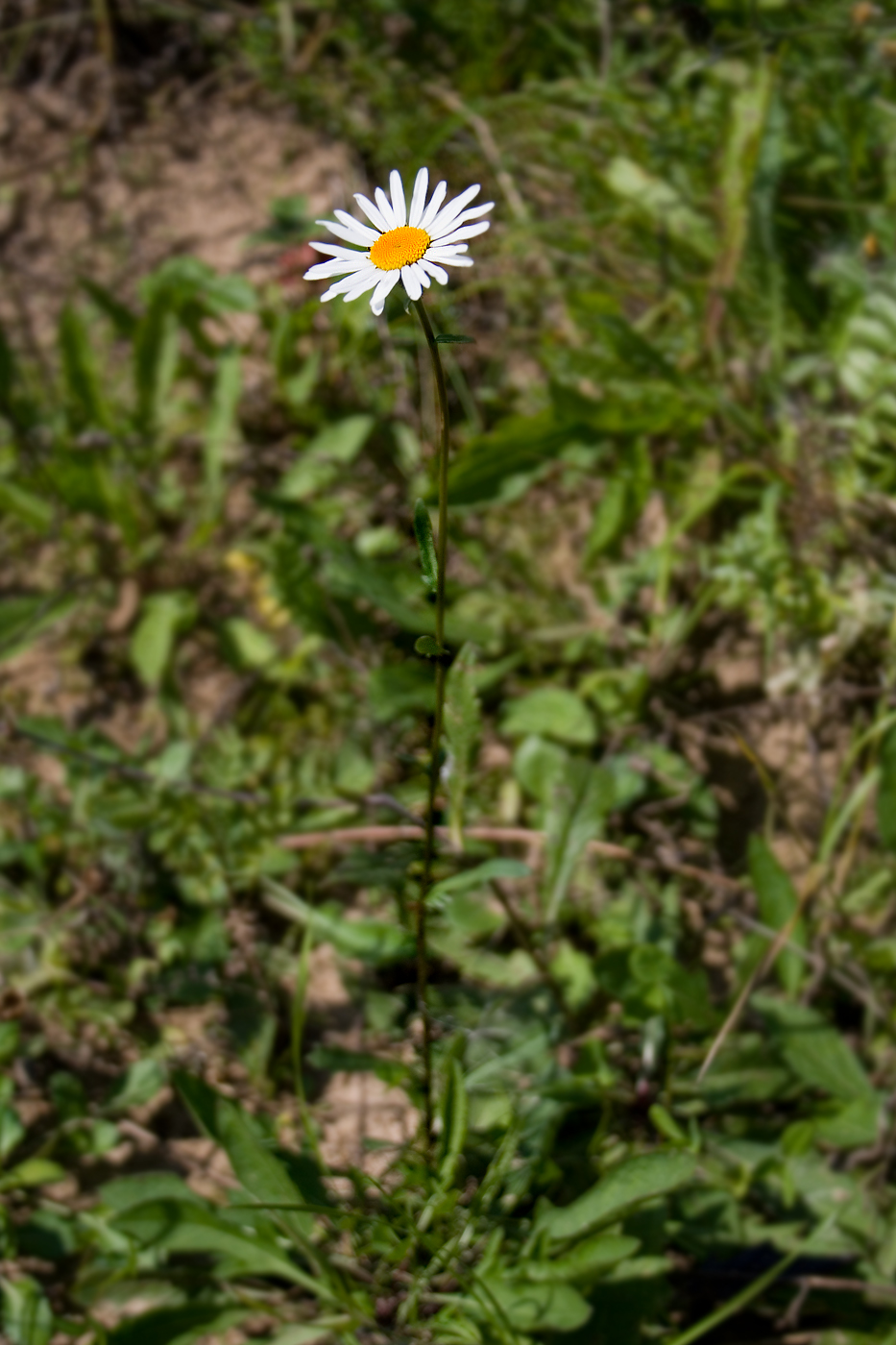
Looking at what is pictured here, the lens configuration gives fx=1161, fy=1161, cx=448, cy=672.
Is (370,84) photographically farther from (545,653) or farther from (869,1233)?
(869,1233)

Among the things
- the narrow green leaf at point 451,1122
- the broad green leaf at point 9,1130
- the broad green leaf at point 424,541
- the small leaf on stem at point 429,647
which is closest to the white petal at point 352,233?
the broad green leaf at point 424,541

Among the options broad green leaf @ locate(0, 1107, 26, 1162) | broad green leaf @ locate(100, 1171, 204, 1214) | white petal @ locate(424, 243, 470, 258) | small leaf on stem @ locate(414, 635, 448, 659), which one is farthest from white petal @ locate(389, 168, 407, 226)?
broad green leaf @ locate(0, 1107, 26, 1162)

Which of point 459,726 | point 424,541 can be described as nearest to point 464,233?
point 424,541

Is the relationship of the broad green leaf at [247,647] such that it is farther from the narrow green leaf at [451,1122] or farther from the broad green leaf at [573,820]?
the narrow green leaf at [451,1122]

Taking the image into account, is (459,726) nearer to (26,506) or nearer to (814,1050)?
(814,1050)

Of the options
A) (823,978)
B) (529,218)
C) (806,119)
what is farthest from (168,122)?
(823,978)
